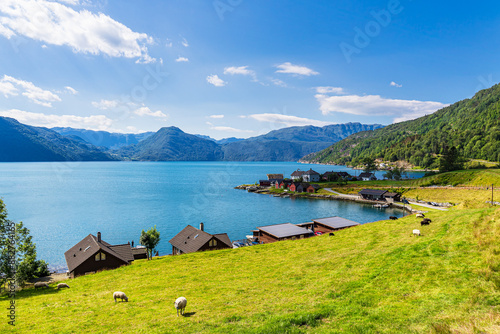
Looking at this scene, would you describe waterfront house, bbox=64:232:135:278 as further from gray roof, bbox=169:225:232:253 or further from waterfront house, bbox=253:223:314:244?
waterfront house, bbox=253:223:314:244

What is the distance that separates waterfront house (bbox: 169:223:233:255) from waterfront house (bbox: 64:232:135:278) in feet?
31.4

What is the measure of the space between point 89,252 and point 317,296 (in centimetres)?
4293

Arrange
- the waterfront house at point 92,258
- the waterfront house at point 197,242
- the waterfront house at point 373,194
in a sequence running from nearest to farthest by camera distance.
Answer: the waterfront house at point 92,258 < the waterfront house at point 197,242 < the waterfront house at point 373,194

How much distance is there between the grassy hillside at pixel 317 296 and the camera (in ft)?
40.9

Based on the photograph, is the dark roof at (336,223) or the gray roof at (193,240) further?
the dark roof at (336,223)

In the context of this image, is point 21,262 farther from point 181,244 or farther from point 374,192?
point 374,192

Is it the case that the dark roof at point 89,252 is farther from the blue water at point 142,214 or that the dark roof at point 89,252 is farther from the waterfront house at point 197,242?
the blue water at point 142,214

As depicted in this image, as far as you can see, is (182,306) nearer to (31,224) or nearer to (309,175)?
(31,224)

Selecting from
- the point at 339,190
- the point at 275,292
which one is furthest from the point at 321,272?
the point at 339,190

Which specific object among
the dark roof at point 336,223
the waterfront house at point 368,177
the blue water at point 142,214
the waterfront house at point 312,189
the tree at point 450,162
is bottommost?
the blue water at point 142,214

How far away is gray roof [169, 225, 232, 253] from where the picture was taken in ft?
159

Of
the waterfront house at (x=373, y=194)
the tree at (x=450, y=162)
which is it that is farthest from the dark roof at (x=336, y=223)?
the tree at (x=450, y=162)

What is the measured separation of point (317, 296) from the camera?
16750 mm

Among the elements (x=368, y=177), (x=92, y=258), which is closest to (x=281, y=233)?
(x=92, y=258)
